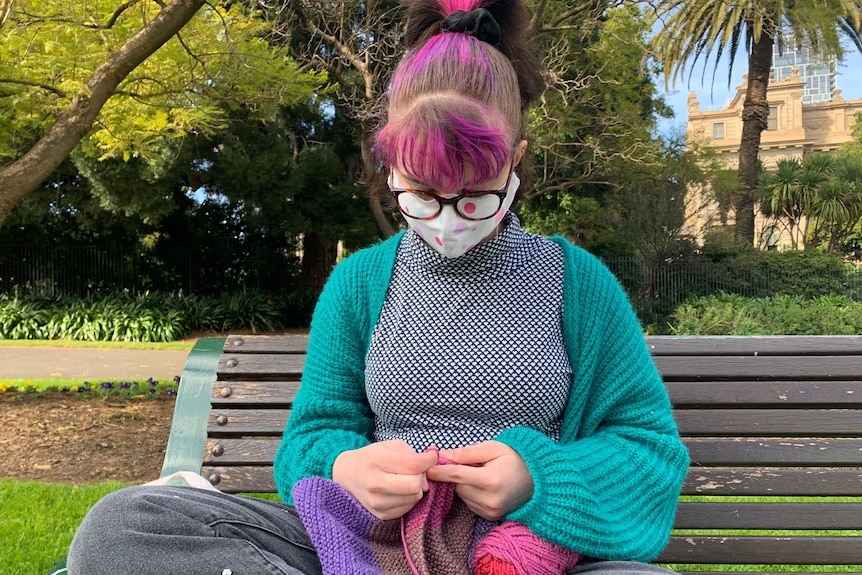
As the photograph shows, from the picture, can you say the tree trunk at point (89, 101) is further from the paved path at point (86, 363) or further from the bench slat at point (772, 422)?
the bench slat at point (772, 422)

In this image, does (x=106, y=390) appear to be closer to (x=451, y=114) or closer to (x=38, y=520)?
(x=38, y=520)

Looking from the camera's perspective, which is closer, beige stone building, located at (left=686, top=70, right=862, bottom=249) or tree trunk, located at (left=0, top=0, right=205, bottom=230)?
tree trunk, located at (left=0, top=0, right=205, bottom=230)

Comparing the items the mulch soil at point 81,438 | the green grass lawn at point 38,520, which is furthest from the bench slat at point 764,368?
the mulch soil at point 81,438

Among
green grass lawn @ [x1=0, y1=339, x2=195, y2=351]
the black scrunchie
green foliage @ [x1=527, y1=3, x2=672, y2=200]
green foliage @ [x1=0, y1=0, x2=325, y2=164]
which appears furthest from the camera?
green grass lawn @ [x1=0, y1=339, x2=195, y2=351]

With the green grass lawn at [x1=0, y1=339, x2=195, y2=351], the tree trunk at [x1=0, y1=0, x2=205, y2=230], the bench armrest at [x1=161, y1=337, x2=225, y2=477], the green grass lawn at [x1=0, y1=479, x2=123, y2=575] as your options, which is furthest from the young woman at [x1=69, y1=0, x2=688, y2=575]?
the green grass lawn at [x1=0, y1=339, x2=195, y2=351]

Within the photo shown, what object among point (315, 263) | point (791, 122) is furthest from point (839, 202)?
point (791, 122)

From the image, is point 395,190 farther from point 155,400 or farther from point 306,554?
point 155,400

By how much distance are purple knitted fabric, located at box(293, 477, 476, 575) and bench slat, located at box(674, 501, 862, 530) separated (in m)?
0.87

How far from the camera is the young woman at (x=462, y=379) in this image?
52.8 inches

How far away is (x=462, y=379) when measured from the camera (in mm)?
1541

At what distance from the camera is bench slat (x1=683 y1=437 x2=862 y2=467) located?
197 cm

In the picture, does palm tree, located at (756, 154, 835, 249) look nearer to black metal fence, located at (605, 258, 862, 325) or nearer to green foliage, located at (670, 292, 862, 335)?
black metal fence, located at (605, 258, 862, 325)

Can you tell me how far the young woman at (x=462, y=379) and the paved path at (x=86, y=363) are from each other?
7322mm

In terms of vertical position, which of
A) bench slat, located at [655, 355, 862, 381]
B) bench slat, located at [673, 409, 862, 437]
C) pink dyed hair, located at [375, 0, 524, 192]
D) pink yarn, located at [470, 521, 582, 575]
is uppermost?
pink dyed hair, located at [375, 0, 524, 192]
